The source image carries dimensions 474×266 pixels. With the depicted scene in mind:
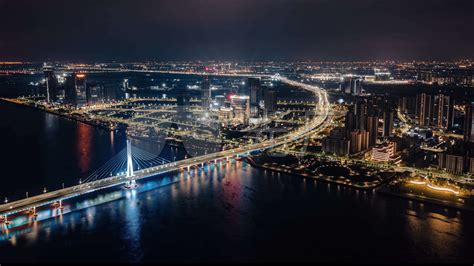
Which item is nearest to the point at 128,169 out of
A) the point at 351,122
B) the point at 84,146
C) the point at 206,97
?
the point at 84,146

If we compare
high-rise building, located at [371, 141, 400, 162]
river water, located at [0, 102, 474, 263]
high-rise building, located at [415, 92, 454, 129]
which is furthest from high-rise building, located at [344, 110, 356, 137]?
high-rise building, located at [415, 92, 454, 129]

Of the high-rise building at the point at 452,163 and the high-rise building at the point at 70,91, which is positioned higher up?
the high-rise building at the point at 70,91

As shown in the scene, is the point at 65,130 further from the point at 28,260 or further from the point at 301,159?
the point at 28,260

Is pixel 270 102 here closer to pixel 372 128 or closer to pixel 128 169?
pixel 372 128

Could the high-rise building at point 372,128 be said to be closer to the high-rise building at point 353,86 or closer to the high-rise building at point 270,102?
the high-rise building at point 270,102

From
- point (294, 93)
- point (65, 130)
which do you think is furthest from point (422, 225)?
point (294, 93)

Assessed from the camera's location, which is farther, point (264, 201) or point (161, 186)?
point (161, 186)

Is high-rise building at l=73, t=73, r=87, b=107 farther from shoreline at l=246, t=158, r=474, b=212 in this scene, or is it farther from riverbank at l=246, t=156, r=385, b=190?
shoreline at l=246, t=158, r=474, b=212

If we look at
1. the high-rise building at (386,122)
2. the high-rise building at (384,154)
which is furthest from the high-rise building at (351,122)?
the high-rise building at (384,154)
